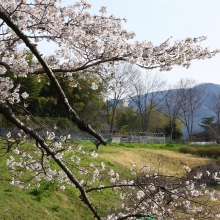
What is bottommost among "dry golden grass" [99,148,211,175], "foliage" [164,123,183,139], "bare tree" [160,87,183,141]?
"dry golden grass" [99,148,211,175]

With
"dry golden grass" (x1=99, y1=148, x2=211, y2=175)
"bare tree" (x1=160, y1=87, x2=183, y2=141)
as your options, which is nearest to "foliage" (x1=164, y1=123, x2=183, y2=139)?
"bare tree" (x1=160, y1=87, x2=183, y2=141)

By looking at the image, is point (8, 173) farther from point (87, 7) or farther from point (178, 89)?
point (178, 89)

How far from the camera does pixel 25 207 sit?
5.53 m

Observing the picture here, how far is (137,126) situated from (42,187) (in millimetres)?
32847

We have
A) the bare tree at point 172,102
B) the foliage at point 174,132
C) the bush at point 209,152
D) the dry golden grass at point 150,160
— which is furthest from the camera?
the bare tree at point 172,102

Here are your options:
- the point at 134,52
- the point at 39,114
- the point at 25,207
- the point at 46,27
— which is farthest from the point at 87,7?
the point at 39,114

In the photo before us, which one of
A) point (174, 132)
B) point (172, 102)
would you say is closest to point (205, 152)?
point (174, 132)

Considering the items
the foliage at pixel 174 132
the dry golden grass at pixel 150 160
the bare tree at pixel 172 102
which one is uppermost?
the bare tree at pixel 172 102

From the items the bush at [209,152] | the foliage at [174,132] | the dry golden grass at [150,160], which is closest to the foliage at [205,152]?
the bush at [209,152]

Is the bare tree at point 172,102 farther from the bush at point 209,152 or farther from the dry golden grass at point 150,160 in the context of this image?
the dry golden grass at point 150,160

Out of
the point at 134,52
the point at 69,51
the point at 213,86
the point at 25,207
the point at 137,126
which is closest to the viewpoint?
the point at 134,52

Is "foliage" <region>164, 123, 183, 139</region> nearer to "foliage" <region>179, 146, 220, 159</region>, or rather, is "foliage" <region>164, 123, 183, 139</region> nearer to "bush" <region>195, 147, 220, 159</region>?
"foliage" <region>179, 146, 220, 159</region>

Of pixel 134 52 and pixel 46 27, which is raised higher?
pixel 46 27

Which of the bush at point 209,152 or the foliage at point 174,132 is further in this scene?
the foliage at point 174,132
